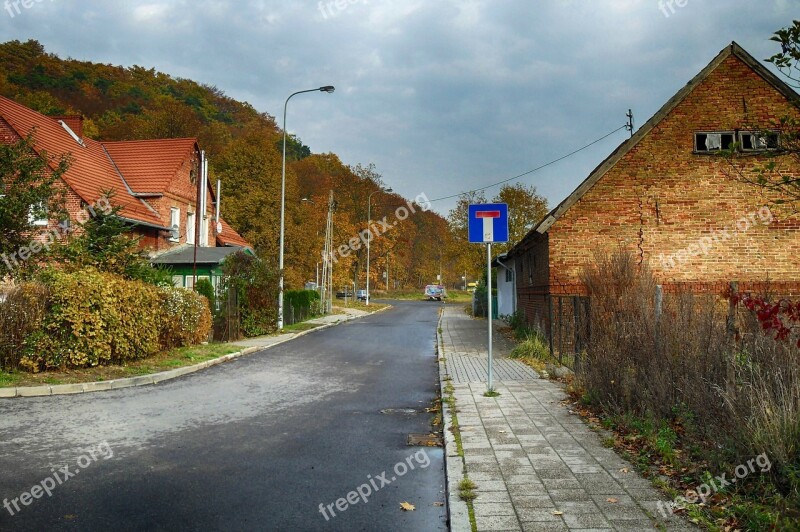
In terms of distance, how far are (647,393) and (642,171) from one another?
34.8 feet

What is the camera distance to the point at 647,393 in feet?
21.5

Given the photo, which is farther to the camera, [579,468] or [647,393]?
[647,393]

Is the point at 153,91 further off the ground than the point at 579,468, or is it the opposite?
the point at 153,91

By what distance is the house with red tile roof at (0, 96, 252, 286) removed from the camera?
24.8 metres

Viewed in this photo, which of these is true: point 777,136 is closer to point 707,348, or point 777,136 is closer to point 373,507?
point 707,348

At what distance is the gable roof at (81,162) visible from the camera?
79.6 feet

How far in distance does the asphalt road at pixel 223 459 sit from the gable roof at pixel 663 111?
6.86 meters

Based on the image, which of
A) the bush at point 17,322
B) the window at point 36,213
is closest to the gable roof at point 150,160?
the window at point 36,213

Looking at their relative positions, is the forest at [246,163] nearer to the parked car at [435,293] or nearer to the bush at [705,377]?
the parked car at [435,293]

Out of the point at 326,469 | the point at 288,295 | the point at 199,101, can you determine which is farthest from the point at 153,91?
the point at 326,469

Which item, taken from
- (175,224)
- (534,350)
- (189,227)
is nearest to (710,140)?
(534,350)

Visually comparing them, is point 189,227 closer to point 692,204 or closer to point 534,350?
point 534,350

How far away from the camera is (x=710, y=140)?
1561 cm

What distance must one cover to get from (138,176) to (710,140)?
2611 centimetres
